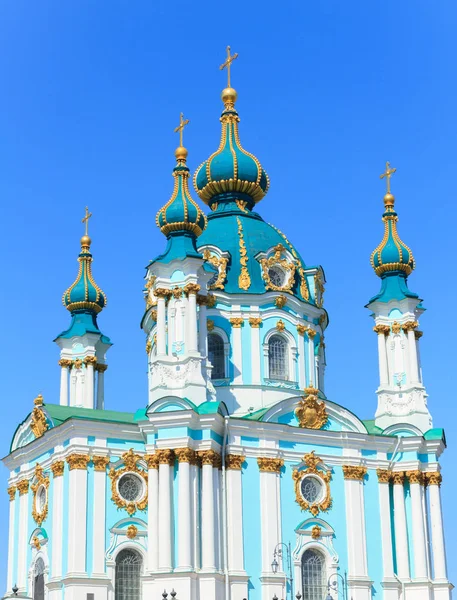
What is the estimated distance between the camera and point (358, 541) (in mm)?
31109

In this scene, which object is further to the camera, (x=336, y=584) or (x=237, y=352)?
(x=237, y=352)

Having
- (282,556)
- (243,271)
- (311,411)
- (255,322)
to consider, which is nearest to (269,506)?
(282,556)

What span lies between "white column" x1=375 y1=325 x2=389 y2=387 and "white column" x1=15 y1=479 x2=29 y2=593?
9959mm

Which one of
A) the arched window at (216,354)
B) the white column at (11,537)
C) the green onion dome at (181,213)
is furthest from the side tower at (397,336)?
the white column at (11,537)

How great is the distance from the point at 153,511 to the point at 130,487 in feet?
4.25

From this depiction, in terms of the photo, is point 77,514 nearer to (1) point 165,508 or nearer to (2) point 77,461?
(2) point 77,461

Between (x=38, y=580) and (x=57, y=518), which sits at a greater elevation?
(x=57, y=518)

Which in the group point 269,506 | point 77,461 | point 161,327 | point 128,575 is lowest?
point 128,575

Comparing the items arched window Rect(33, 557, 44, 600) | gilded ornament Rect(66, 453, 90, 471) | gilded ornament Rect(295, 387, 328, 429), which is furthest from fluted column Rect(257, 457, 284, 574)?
arched window Rect(33, 557, 44, 600)

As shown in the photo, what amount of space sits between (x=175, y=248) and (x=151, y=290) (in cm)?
339

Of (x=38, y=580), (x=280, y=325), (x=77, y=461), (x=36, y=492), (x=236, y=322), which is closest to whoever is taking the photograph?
(x=77, y=461)

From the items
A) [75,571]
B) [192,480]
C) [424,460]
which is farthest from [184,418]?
[424,460]

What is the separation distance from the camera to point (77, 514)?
95.7ft

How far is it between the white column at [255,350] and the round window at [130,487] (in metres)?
4.43
